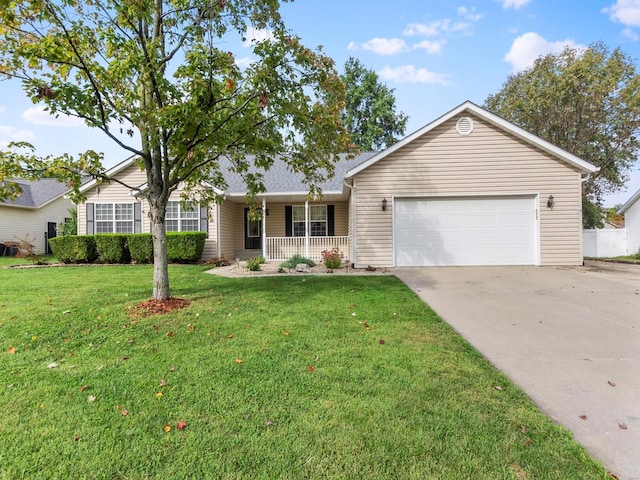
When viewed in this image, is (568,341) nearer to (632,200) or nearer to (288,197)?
(288,197)

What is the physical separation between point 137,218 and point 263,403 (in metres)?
13.2

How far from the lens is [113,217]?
13.6 metres

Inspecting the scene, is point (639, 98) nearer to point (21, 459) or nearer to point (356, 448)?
point (356, 448)

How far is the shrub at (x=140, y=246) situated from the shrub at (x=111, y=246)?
0.33 m

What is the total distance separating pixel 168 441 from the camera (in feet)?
6.93

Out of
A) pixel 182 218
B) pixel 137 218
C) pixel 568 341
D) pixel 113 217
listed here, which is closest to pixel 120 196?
pixel 113 217

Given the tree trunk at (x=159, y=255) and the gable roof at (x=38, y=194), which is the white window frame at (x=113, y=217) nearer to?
the gable roof at (x=38, y=194)

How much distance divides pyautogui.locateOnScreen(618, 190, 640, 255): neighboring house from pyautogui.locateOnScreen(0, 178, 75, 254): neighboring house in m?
29.4

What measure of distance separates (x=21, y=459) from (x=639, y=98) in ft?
83.0

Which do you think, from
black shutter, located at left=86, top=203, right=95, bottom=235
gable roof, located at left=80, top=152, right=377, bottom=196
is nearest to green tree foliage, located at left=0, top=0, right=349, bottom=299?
gable roof, located at left=80, top=152, right=377, bottom=196

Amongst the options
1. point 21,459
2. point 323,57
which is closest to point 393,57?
point 323,57

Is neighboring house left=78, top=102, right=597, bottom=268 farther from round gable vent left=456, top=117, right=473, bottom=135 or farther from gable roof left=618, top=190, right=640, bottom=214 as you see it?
gable roof left=618, top=190, right=640, bottom=214

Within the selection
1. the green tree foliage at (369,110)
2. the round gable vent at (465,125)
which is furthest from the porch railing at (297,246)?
the green tree foliage at (369,110)

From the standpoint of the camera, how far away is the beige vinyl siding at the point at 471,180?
1045cm
